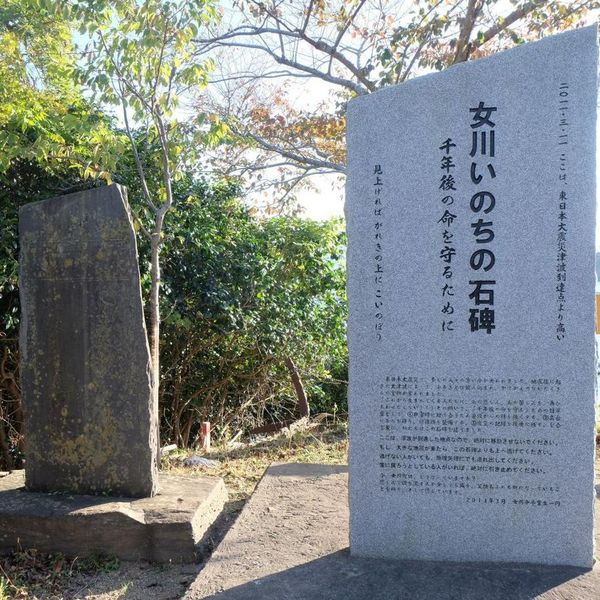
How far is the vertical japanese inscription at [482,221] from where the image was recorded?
2447mm

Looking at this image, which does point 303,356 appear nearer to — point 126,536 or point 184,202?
point 184,202

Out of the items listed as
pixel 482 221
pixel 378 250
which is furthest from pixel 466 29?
pixel 378 250

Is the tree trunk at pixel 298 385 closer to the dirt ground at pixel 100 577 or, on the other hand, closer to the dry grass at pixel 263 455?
the dry grass at pixel 263 455

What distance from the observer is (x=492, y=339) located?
2445mm

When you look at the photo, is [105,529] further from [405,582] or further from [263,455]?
[263,455]

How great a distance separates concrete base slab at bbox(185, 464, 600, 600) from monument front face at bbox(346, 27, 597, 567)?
0.10 meters

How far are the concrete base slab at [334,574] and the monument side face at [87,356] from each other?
30.4 inches

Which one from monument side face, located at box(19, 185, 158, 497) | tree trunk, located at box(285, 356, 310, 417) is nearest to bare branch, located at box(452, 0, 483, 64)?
monument side face, located at box(19, 185, 158, 497)

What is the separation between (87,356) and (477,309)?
6.62 feet

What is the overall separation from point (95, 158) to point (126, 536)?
2.35 metres

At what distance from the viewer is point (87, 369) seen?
310 centimetres

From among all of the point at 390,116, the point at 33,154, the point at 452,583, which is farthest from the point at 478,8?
the point at 452,583

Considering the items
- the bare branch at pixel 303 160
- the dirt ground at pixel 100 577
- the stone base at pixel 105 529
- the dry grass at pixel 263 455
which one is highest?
the bare branch at pixel 303 160

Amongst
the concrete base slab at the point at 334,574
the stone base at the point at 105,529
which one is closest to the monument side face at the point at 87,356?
the stone base at the point at 105,529
